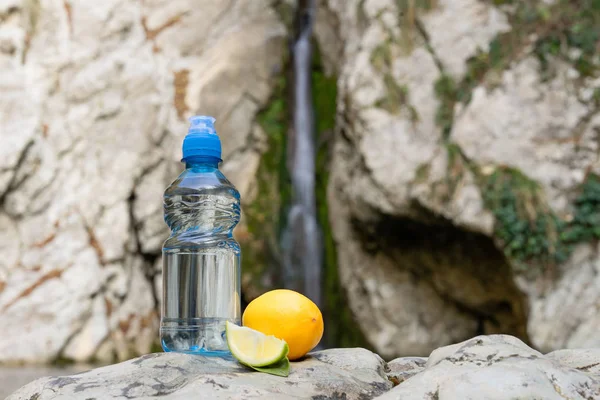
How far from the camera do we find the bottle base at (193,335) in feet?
7.14

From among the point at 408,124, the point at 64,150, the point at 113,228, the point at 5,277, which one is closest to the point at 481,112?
the point at 408,124

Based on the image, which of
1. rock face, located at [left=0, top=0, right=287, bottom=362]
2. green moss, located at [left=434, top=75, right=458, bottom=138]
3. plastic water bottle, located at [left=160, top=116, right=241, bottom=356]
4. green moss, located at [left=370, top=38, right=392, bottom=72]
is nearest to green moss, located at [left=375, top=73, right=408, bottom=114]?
green moss, located at [left=370, top=38, right=392, bottom=72]

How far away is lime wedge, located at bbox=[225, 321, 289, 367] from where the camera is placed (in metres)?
1.74

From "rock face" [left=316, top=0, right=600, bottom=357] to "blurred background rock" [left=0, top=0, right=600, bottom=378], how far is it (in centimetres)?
3

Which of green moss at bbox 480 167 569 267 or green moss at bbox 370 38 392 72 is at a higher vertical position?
green moss at bbox 370 38 392 72

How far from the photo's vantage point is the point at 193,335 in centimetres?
222

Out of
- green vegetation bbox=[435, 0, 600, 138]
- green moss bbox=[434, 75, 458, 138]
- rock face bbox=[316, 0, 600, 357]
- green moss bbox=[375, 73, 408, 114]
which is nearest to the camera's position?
rock face bbox=[316, 0, 600, 357]

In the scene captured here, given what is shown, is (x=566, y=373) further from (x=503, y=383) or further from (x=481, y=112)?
(x=481, y=112)

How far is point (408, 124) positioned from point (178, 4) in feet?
17.1

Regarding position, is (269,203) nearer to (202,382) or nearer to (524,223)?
(524,223)

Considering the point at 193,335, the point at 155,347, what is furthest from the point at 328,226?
the point at 193,335

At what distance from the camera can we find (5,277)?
9.21 meters

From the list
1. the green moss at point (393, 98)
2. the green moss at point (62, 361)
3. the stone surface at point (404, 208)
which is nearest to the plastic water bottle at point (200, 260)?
the stone surface at point (404, 208)

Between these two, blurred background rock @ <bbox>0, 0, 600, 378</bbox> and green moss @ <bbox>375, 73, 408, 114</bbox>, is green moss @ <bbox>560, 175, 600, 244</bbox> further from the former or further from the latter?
green moss @ <bbox>375, 73, 408, 114</bbox>
